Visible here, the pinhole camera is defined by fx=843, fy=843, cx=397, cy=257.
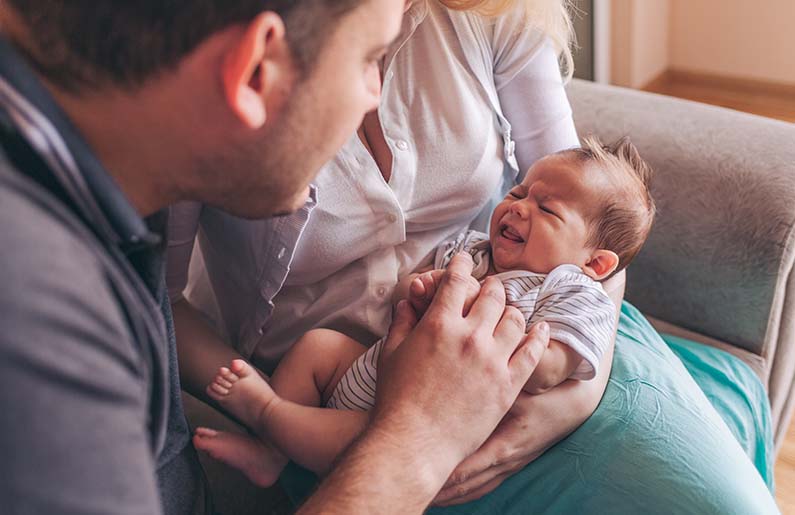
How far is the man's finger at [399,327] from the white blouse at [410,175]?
0.30ft

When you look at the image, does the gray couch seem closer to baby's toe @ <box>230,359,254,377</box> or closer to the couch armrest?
the couch armrest

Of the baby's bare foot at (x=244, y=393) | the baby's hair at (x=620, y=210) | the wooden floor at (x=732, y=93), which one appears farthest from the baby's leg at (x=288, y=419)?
the wooden floor at (x=732, y=93)

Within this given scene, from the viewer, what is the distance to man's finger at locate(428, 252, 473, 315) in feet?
3.38

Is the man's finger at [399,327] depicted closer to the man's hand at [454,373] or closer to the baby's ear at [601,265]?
the man's hand at [454,373]

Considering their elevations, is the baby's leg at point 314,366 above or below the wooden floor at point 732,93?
above

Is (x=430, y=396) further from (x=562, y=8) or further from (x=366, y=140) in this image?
(x=562, y=8)

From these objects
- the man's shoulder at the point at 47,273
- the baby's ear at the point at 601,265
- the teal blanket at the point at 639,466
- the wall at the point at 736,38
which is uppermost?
the man's shoulder at the point at 47,273

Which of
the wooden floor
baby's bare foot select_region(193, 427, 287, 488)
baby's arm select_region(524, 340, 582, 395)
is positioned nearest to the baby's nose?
baby's arm select_region(524, 340, 582, 395)

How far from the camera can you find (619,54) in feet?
10.1

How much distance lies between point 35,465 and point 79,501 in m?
0.04

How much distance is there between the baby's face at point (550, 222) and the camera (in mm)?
1197

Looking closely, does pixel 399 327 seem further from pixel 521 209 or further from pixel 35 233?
pixel 35 233

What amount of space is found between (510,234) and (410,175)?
0.58ft

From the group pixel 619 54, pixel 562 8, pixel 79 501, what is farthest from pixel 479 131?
pixel 619 54
